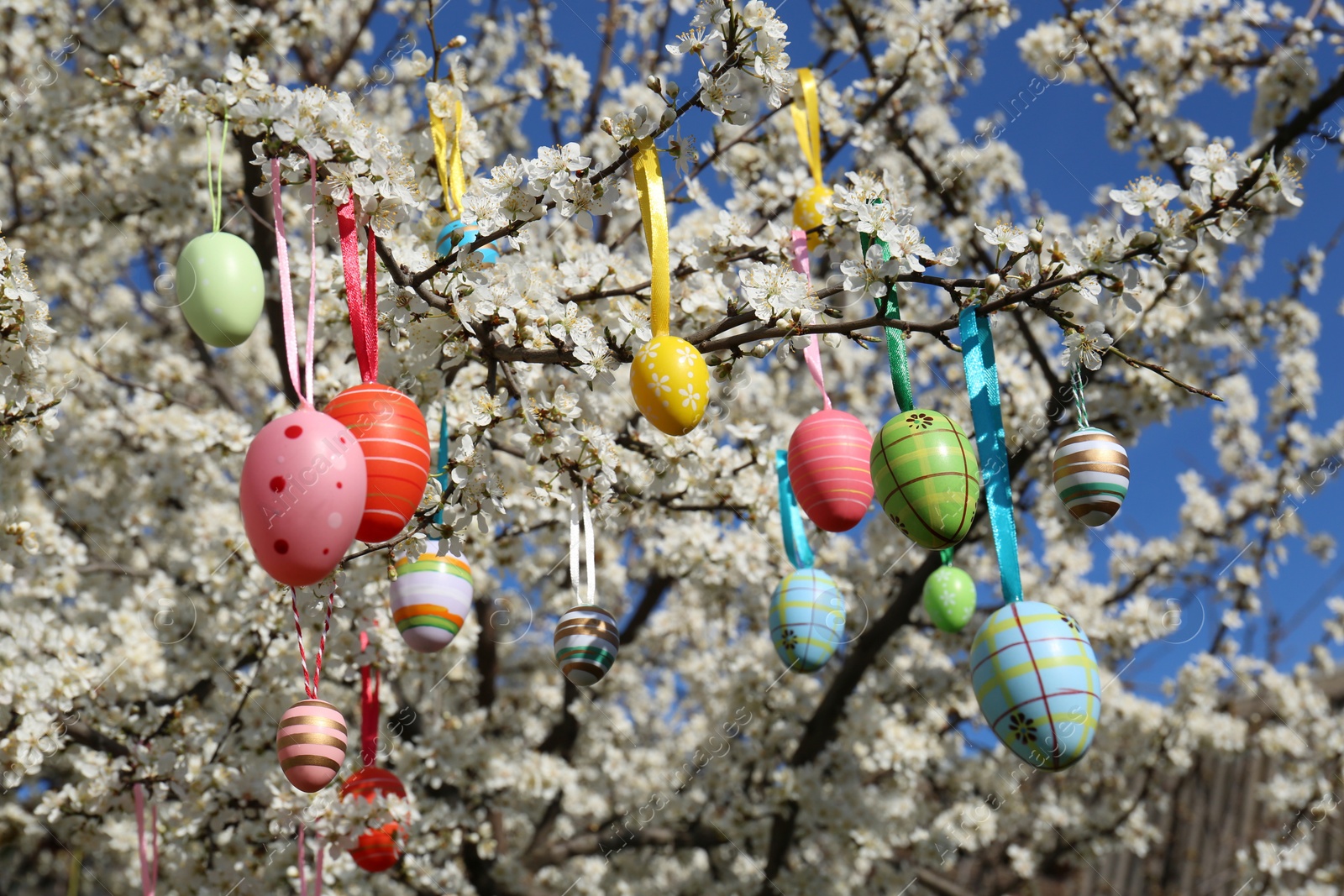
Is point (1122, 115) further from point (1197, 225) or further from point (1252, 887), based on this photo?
point (1252, 887)

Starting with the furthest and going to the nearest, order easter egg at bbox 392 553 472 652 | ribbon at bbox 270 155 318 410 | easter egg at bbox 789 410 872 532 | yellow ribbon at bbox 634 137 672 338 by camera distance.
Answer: easter egg at bbox 392 553 472 652 → easter egg at bbox 789 410 872 532 → yellow ribbon at bbox 634 137 672 338 → ribbon at bbox 270 155 318 410

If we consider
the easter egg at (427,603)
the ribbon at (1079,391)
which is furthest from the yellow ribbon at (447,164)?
the ribbon at (1079,391)

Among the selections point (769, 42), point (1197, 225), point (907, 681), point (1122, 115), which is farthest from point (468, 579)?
point (1122, 115)

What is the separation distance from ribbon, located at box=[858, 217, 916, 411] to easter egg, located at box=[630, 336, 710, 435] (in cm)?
45

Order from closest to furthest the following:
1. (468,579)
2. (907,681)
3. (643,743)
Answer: (468,579) → (907,681) → (643,743)

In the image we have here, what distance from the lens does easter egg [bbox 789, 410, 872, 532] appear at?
242 cm

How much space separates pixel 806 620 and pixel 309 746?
1.52m

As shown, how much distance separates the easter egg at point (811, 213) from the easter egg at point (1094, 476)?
4.01 ft

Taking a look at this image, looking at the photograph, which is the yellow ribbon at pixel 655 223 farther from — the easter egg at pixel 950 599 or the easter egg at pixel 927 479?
the easter egg at pixel 950 599

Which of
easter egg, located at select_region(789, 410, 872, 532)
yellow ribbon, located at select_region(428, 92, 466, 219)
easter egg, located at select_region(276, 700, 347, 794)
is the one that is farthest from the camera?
yellow ribbon, located at select_region(428, 92, 466, 219)

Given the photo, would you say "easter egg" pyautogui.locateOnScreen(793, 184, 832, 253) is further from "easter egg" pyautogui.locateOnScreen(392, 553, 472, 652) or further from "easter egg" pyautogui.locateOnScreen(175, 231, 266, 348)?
"easter egg" pyautogui.locateOnScreen(175, 231, 266, 348)

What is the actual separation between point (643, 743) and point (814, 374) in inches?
297

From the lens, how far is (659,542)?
17.1 ft

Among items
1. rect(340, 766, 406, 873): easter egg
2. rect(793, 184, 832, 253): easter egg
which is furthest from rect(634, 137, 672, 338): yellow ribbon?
rect(340, 766, 406, 873): easter egg
